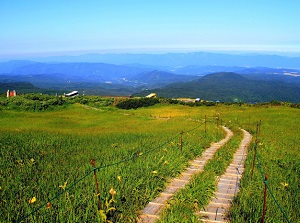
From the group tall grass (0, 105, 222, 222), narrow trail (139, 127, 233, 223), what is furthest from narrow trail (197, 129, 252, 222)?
tall grass (0, 105, 222, 222)

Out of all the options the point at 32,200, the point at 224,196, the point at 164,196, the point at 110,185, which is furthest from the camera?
the point at 224,196

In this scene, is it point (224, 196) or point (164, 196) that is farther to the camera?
point (224, 196)

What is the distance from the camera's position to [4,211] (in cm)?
589

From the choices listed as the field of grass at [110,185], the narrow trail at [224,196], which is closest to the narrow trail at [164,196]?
the field of grass at [110,185]

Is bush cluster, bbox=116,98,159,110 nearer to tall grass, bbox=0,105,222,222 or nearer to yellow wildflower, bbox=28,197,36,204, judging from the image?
tall grass, bbox=0,105,222,222

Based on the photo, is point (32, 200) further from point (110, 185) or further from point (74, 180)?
point (110, 185)

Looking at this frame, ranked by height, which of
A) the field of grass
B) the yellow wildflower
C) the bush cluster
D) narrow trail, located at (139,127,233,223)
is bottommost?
the bush cluster

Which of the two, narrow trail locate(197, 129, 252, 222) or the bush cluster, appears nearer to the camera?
narrow trail locate(197, 129, 252, 222)

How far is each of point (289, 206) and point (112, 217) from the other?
4.80 m

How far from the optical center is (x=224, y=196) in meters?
8.34

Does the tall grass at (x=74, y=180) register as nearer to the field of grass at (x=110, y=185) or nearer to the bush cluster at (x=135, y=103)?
the field of grass at (x=110, y=185)

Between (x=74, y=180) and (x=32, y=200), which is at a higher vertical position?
(x=32, y=200)

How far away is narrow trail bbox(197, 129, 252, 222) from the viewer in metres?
6.85

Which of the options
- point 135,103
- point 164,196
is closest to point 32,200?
point 164,196
